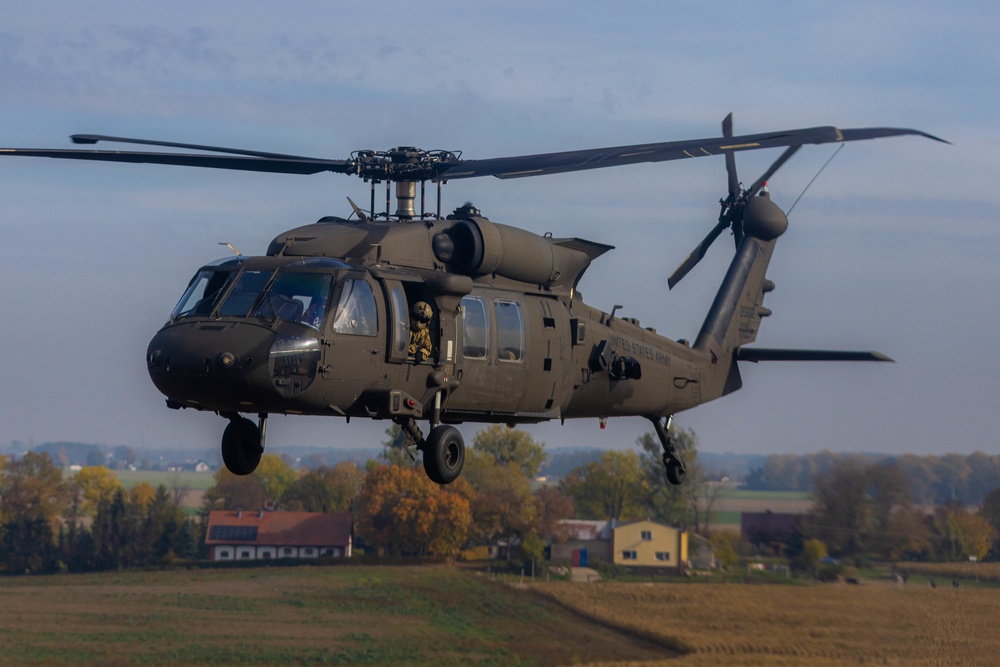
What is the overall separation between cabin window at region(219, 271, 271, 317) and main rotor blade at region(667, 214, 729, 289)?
863 cm

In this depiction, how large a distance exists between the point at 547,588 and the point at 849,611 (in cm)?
2364

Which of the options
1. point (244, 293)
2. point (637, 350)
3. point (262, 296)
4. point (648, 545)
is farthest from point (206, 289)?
point (648, 545)

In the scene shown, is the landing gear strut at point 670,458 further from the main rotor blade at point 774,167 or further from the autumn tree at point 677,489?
the autumn tree at point 677,489

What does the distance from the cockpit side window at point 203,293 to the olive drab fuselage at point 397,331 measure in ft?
0.06

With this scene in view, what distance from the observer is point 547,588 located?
64562 millimetres

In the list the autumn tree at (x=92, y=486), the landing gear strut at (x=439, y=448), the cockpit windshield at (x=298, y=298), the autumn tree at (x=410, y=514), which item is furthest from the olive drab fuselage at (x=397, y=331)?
the autumn tree at (x=92, y=486)

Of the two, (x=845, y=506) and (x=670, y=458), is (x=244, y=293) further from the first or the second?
(x=845, y=506)

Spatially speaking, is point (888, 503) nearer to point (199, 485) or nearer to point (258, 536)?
point (258, 536)

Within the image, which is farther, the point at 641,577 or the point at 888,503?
the point at 641,577

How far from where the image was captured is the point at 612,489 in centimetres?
7556

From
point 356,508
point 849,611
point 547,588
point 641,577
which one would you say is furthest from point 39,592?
point 849,611

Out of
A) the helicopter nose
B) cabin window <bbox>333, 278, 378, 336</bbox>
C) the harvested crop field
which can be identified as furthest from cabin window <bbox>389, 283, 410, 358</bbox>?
the harvested crop field

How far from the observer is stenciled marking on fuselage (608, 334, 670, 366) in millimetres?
18250

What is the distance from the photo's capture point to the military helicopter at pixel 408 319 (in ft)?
44.9
